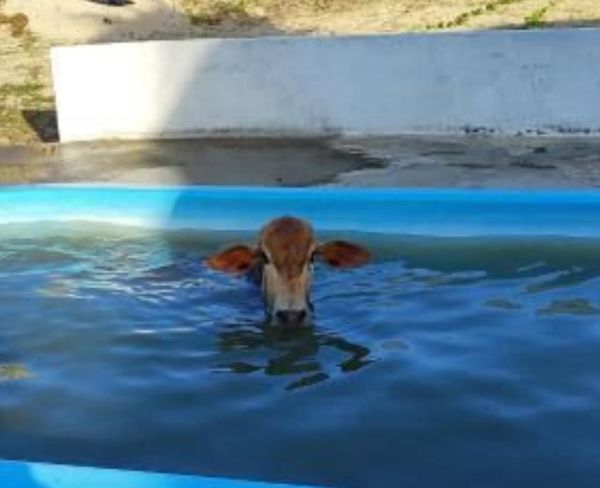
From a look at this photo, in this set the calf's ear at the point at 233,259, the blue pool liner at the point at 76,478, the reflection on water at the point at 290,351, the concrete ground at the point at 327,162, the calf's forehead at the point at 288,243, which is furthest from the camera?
the concrete ground at the point at 327,162

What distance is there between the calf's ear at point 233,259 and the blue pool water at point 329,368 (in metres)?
0.34

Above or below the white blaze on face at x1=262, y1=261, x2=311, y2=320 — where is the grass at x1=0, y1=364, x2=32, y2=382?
below

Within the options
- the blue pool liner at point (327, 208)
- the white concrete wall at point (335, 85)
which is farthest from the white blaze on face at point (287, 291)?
the white concrete wall at point (335, 85)

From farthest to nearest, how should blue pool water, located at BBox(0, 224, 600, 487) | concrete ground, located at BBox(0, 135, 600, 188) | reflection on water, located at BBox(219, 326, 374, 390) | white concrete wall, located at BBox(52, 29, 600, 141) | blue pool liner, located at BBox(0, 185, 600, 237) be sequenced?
white concrete wall, located at BBox(52, 29, 600, 141), concrete ground, located at BBox(0, 135, 600, 188), blue pool liner, located at BBox(0, 185, 600, 237), reflection on water, located at BBox(219, 326, 374, 390), blue pool water, located at BBox(0, 224, 600, 487)

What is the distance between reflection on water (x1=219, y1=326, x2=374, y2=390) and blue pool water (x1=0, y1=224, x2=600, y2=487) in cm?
1

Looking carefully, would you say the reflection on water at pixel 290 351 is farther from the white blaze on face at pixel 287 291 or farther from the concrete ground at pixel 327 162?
the concrete ground at pixel 327 162

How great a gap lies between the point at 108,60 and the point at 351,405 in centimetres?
883

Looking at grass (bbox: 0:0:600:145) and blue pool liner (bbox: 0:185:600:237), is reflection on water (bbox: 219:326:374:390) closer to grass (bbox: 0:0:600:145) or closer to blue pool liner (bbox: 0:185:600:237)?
blue pool liner (bbox: 0:185:600:237)

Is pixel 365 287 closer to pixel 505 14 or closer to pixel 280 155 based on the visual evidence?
pixel 280 155

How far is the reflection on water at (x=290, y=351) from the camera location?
19.5 ft

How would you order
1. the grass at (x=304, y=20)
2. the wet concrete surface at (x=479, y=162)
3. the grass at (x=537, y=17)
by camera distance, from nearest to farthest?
1. the wet concrete surface at (x=479, y=162)
2. the grass at (x=304, y=20)
3. the grass at (x=537, y=17)

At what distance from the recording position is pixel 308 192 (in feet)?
30.6

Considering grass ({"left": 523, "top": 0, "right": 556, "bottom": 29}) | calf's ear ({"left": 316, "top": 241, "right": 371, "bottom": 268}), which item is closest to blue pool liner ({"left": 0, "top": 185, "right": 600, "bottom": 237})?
calf's ear ({"left": 316, "top": 241, "right": 371, "bottom": 268})

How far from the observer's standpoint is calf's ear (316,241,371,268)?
6598 millimetres
